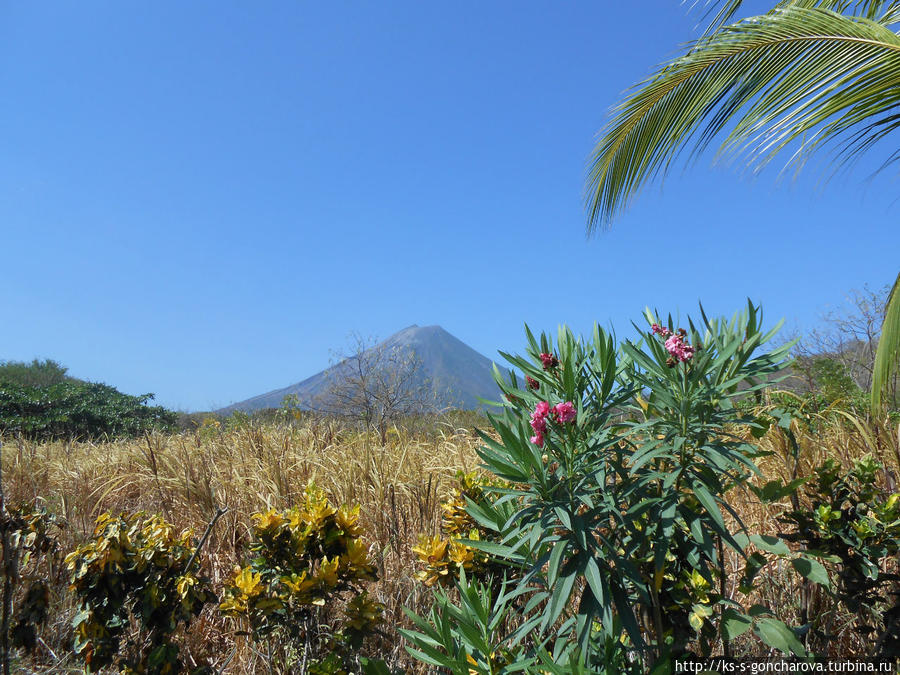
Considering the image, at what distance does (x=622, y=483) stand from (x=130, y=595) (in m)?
1.57

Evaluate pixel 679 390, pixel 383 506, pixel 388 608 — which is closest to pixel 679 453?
pixel 679 390

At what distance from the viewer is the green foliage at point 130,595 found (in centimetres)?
163

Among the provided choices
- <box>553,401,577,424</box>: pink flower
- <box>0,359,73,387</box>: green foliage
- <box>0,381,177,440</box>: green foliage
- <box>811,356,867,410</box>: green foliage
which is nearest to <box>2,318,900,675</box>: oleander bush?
<box>553,401,577,424</box>: pink flower

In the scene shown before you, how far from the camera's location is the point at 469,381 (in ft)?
473

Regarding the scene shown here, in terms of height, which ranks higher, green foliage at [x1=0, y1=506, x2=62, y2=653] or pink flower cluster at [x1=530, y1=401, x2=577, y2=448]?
pink flower cluster at [x1=530, y1=401, x2=577, y2=448]

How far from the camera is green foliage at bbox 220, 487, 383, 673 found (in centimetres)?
166

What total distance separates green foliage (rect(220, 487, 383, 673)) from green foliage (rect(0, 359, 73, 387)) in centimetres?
1770

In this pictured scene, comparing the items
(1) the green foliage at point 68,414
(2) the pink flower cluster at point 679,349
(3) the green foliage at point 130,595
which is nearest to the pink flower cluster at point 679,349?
(2) the pink flower cluster at point 679,349

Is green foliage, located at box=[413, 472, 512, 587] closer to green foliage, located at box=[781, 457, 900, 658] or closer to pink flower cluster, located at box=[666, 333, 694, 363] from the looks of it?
pink flower cluster, located at box=[666, 333, 694, 363]

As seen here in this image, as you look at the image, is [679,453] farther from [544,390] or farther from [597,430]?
[544,390]

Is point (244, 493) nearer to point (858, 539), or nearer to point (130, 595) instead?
point (130, 595)

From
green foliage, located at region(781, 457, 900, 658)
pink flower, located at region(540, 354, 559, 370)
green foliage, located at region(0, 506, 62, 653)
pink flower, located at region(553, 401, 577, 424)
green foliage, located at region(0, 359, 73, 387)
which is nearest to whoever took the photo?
pink flower, located at region(553, 401, 577, 424)

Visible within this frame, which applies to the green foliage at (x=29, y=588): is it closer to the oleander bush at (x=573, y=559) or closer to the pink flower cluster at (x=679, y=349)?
the oleander bush at (x=573, y=559)

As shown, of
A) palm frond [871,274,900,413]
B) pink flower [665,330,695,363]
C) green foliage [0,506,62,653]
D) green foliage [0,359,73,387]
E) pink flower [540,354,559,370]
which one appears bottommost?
green foliage [0,506,62,653]
